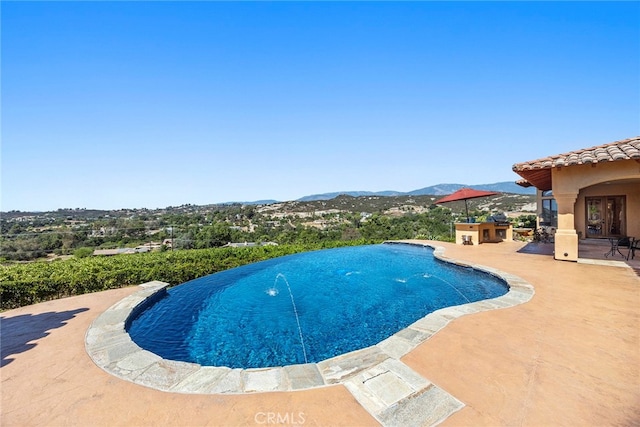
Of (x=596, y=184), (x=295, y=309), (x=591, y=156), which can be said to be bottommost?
(x=295, y=309)

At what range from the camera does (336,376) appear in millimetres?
3707

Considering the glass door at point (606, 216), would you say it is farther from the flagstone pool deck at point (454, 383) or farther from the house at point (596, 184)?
the flagstone pool deck at point (454, 383)

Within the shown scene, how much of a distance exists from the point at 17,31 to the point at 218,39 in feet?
20.3

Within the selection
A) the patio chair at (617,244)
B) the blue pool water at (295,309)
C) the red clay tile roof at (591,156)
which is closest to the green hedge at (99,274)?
the blue pool water at (295,309)

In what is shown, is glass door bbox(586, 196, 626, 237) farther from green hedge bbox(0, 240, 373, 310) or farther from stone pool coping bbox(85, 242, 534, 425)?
green hedge bbox(0, 240, 373, 310)

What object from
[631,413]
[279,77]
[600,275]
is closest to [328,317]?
[631,413]

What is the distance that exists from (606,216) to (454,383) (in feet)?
57.9

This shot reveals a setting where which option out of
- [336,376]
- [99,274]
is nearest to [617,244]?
[336,376]

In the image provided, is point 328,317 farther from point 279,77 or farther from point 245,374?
point 279,77

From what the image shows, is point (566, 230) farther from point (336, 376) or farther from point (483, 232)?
point (336, 376)

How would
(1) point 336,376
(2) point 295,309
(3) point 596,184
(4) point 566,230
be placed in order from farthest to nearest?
1. (3) point 596,184
2. (4) point 566,230
3. (2) point 295,309
4. (1) point 336,376

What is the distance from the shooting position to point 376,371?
3738 millimetres

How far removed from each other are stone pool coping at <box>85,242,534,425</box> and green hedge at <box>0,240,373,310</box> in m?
4.86

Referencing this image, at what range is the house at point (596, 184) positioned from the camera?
842 centimetres
